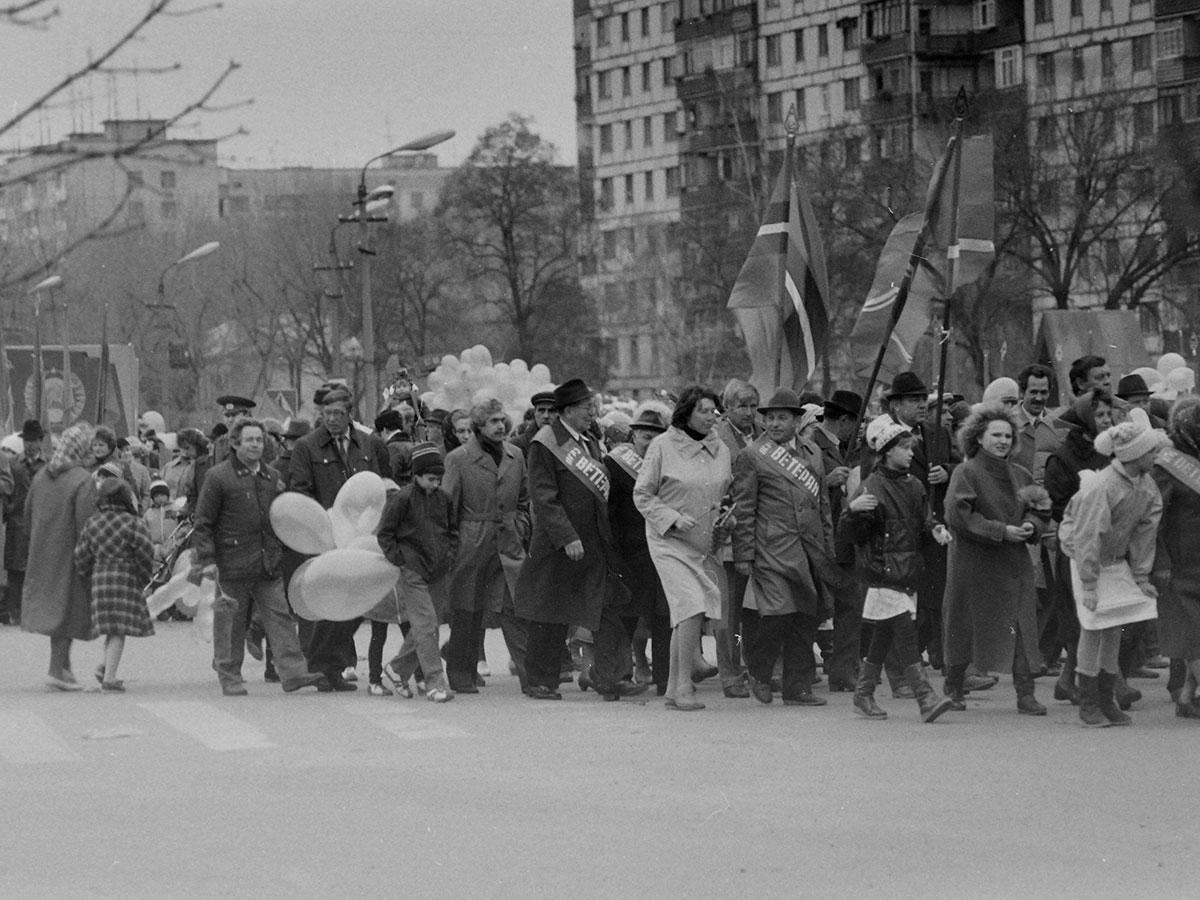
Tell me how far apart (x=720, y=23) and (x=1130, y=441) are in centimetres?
9012

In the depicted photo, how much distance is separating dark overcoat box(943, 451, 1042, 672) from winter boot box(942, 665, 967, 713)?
83 millimetres

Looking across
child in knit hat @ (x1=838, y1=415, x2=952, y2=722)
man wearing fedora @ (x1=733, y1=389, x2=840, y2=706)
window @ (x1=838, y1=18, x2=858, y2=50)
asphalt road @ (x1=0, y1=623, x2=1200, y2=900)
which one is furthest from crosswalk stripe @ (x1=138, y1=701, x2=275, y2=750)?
window @ (x1=838, y1=18, x2=858, y2=50)

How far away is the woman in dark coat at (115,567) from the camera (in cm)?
1599

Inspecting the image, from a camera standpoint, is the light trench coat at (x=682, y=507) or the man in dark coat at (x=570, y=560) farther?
the man in dark coat at (x=570, y=560)

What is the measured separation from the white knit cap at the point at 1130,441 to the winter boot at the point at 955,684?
1434mm

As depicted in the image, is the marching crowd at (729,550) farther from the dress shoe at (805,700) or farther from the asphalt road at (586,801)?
the asphalt road at (586,801)

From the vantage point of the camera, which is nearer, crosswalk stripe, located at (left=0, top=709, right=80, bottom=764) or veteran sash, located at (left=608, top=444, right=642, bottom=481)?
crosswalk stripe, located at (left=0, top=709, right=80, bottom=764)

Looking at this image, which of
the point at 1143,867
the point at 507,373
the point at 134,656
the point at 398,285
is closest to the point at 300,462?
the point at 134,656

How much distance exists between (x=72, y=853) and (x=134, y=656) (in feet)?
31.3

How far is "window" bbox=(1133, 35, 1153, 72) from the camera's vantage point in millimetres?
81625

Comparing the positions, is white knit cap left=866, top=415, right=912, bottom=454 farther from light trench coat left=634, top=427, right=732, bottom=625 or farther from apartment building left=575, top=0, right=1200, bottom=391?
apartment building left=575, top=0, right=1200, bottom=391

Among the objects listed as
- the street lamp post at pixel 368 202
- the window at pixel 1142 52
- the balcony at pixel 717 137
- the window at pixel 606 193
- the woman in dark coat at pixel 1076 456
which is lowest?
the woman in dark coat at pixel 1076 456

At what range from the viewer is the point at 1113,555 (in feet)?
42.7

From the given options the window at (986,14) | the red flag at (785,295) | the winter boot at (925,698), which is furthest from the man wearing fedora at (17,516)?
the window at (986,14)
